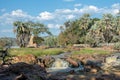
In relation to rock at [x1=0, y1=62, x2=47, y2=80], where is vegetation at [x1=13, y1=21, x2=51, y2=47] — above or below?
above

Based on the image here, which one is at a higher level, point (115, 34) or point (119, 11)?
point (119, 11)

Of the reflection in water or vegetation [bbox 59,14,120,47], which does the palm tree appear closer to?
vegetation [bbox 59,14,120,47]

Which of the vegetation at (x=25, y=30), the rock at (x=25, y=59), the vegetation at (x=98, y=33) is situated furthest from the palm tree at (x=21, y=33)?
the rock at (x=25, y=59)

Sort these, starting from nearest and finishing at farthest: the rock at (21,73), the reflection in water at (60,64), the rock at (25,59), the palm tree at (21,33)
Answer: the rock at (21,73), the reflection in water at (60,64), the rock at (25,59), the palm tree at (21,33)

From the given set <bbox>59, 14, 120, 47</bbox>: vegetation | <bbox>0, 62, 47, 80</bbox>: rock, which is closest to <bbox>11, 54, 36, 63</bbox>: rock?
<bbox>0, 62, 47, 80</bbox>: rock

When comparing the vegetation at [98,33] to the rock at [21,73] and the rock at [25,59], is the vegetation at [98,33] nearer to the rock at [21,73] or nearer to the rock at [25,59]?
the rock at [25,59]

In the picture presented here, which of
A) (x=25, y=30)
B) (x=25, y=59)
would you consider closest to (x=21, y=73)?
(x=25, y=59)

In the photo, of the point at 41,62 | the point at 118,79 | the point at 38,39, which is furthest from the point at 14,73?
the point at 38,39

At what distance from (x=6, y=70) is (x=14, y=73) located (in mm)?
552

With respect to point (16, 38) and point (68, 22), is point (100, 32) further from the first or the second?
point (16, 38)

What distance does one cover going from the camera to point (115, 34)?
113562mm

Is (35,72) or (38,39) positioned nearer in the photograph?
(35,72)

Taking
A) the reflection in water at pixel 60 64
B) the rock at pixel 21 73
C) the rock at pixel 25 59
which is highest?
the rock at pixel 21 73

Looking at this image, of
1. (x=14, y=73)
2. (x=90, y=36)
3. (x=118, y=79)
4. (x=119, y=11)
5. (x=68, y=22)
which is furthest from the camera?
(x=68, y=22)
